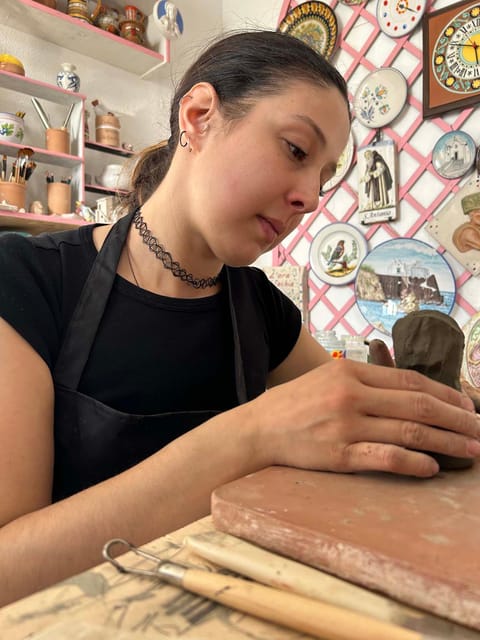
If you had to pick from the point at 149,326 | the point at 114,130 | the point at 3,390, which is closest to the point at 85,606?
the point at 3,390

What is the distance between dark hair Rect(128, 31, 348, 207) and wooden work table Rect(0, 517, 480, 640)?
1.54 feet

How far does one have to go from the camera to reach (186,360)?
602 mm

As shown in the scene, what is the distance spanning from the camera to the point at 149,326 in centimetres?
58

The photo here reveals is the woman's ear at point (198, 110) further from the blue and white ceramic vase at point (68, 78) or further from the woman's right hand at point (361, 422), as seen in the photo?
the blue and white ceramic vase at point (68, 78)

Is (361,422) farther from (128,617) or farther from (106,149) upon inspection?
(106,149)

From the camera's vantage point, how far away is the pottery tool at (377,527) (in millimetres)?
202

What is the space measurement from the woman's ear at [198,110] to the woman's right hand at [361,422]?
0.33 m

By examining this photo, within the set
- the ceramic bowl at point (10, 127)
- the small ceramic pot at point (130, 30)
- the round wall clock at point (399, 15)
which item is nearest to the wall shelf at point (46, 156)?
the ceramic bowl at point (10, 127)

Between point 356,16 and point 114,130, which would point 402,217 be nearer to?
point 356,16

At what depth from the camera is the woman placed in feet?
1.17

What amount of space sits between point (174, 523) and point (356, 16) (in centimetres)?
154

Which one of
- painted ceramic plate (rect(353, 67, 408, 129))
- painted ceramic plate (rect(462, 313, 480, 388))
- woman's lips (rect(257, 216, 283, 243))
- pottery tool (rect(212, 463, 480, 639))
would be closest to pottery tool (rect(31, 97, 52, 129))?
painted ceramic plate (rect(353, 67, 408, 129))

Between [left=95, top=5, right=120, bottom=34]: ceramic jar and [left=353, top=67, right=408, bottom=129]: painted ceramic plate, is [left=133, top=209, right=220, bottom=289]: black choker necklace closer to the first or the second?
[left=353, top=67, right=408, bottom=129]: painted ceramic plate

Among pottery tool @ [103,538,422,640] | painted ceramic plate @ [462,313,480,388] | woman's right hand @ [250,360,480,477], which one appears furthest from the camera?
painted ceramic plate @ [462,313,480,388]
